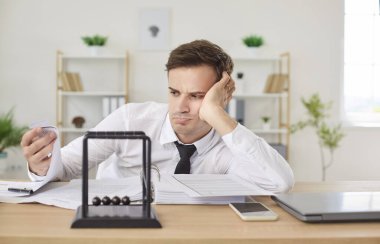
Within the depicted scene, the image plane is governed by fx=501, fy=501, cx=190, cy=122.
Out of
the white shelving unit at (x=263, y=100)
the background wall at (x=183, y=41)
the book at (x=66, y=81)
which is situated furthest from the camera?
the white shelving unit at (x=263, y=100)

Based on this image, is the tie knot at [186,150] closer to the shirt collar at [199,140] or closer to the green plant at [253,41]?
the shirt collar at [199,140]

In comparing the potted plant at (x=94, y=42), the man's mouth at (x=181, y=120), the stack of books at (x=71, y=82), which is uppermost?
the potted plant at (x=94, y=42)

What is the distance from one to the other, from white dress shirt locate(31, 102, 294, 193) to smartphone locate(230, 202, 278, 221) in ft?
0.76

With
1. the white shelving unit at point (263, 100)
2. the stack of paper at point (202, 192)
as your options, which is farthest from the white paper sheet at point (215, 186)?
the white shelving unit at point (263, 100)

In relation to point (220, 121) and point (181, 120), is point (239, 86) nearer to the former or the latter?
point (181, 120)

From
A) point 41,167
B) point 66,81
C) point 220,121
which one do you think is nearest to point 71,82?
point 66,81

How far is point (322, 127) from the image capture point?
4.85 m

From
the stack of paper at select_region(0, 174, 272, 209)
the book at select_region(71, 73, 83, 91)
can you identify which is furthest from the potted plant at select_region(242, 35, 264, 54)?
the stack of paper at select_region(0, 174, 272, 209)

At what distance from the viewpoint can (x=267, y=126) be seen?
15.9 feet

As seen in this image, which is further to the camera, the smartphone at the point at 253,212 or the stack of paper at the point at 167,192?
the stack of paper at the point at 167,192

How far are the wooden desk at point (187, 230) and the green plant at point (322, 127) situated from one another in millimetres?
3841

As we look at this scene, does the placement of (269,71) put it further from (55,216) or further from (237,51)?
(55,216)

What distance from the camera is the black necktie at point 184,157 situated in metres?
1.61

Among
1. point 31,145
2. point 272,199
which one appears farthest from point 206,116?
point 31,145
